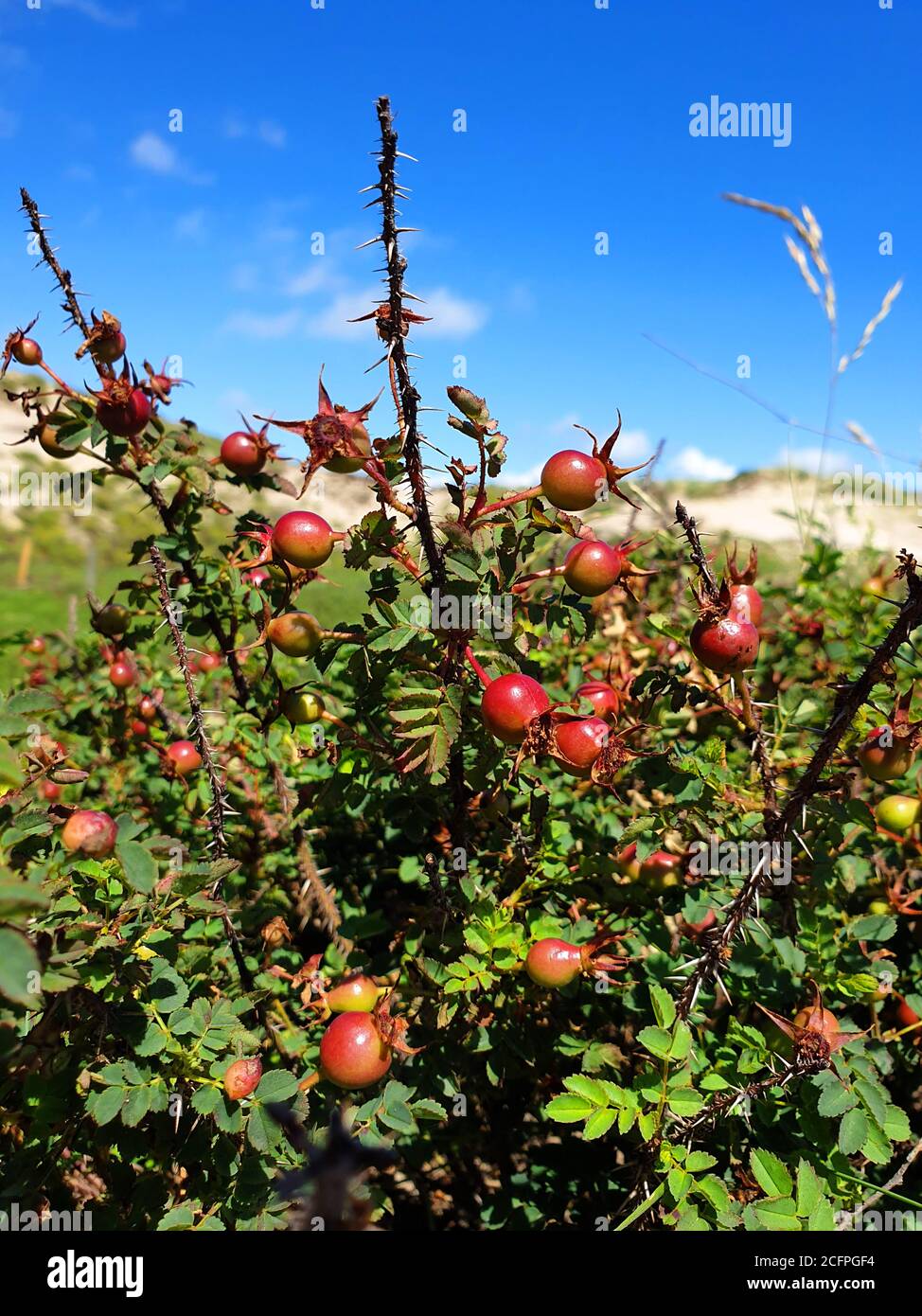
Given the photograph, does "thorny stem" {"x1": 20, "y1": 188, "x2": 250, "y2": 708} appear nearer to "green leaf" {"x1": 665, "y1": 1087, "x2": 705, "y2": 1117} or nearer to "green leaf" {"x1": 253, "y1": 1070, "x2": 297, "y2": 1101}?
"green leaf" {"x1": 253, "y1": 1070, "x2": 297, "y2": 1101}

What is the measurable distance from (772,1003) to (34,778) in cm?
172

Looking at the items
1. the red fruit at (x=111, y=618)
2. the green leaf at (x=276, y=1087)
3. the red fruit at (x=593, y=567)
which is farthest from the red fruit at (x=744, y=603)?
the red fruit at (x=111, y=618)

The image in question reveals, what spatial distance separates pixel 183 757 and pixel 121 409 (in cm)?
110

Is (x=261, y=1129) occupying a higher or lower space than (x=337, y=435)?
lower

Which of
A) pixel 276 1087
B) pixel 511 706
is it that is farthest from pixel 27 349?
pixel 276 1087

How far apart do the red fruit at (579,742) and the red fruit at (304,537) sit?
Result: 61 cm

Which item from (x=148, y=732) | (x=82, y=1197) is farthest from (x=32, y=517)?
(x=82, y=1197)

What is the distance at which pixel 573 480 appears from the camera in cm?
159

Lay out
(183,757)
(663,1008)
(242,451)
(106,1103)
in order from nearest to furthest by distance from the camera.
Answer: (106,1103) < (663,1008) < (242,451) < (183,757)

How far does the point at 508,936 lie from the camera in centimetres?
179

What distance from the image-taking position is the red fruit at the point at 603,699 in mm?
1841

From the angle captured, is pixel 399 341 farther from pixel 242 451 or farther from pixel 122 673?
pixel 122 673

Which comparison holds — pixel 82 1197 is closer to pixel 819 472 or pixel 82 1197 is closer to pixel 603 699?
pixel 603 699

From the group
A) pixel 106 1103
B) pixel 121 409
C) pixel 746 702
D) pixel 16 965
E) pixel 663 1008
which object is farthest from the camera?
pixel 121 409
